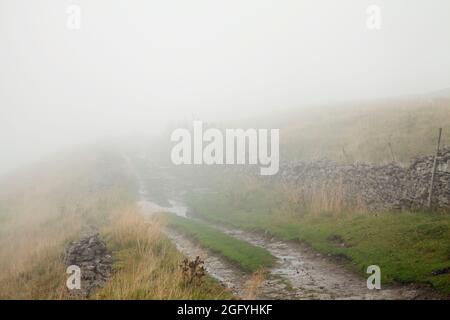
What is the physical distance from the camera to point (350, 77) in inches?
4924

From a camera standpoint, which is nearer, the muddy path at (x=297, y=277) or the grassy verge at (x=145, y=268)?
the grassy verge at (x=145, y=268)

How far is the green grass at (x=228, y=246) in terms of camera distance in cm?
1719

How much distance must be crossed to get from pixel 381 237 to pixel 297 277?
162 inches

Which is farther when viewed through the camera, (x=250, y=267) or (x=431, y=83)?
(x=431, y=83)

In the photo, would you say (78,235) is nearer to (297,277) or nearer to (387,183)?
(297,277)

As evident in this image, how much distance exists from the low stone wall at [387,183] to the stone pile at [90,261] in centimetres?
1211

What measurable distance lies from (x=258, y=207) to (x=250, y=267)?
11.9 meters

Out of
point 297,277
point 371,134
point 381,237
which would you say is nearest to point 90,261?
point 297,277

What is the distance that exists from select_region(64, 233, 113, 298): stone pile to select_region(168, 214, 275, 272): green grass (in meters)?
4.87

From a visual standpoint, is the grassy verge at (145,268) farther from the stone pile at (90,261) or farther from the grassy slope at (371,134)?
the grassy slope at (371,134)

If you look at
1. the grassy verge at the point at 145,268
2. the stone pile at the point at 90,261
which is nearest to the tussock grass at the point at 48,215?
the stone pile at the point at 90,261

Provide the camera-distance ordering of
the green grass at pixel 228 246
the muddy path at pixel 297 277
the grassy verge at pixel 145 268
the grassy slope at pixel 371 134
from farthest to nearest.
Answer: the grassy slope at pixel 371 134, the green grass at pixel 228 246, the muddy path at pixel 297 277, the grassy verge at pixel 145 268
